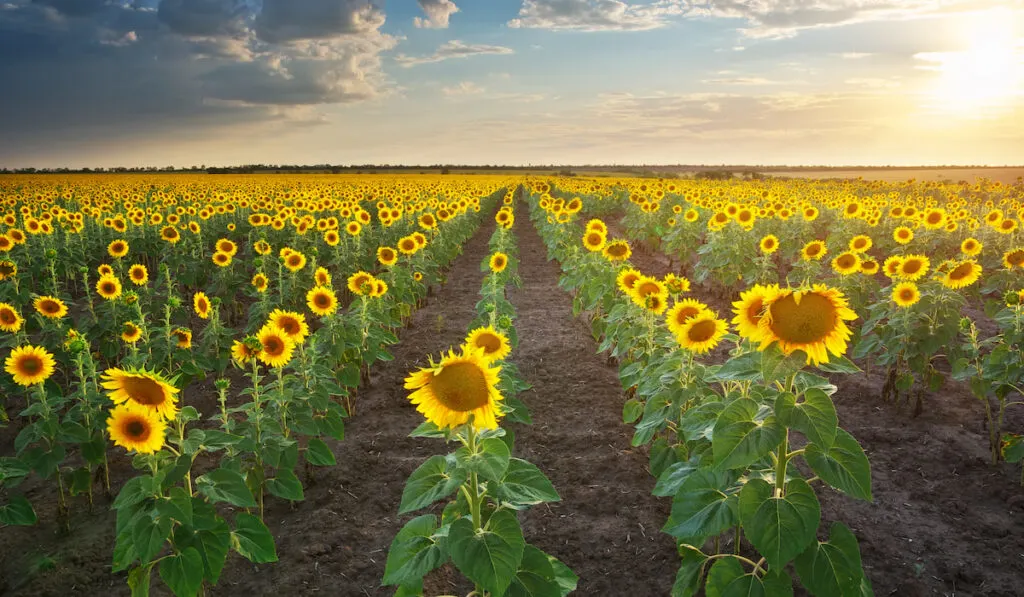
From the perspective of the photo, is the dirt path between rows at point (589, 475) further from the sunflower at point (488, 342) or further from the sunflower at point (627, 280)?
the sunflower at point (488, 342)

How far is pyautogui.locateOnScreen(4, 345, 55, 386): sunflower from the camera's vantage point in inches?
212

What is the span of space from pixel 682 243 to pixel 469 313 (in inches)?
265

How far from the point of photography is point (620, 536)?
520 cm

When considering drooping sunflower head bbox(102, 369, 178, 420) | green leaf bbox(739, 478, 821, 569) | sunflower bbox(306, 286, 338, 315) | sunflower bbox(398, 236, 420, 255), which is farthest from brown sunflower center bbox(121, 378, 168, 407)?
sunflower bbox(398, 236, 420, 255)

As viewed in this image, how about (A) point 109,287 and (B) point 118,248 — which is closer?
(A) point 109,287

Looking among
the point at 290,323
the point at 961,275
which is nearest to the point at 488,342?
the point at 290,323

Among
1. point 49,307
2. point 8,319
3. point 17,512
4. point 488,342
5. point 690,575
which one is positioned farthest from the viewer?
point 49,307

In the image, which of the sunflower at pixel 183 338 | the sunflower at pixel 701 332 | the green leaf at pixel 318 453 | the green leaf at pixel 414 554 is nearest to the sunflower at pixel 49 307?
the sunflower at pixel 183 338

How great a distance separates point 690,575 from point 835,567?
84 centimetres

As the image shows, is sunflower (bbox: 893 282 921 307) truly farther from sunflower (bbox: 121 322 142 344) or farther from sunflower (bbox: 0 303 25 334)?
sunflower (bbox: 0 303 25 334)

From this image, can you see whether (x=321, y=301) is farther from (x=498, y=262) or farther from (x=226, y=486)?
(x=226, y=486)

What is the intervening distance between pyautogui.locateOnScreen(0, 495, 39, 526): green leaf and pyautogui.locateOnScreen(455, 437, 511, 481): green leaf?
3.56 meters

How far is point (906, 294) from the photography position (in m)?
7.51

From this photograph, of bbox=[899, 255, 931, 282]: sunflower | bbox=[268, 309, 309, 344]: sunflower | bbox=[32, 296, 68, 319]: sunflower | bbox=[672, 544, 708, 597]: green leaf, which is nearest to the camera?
bbox=[672, 544, 708, 597]: green leaf
